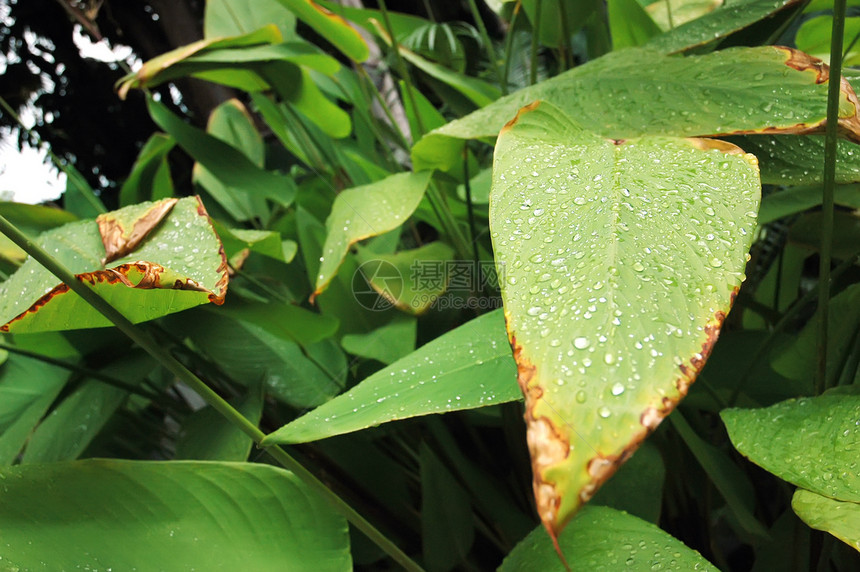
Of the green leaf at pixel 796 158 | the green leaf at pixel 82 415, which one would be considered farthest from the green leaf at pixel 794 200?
the green leaf at pixel 82 415

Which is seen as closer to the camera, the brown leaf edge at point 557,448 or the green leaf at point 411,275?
the brown leaf edge at point 557,448

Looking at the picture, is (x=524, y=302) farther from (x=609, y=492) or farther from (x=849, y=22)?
(x=849, y=22)

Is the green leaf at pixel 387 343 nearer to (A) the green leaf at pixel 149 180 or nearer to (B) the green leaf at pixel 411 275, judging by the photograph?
(B) the green leaf at pixel 411 275

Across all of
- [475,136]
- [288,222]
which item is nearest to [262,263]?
[288,222]

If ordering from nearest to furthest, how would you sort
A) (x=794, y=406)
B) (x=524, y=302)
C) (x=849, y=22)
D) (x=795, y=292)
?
(x=524, y=302) → (x=794, y=406) → (x=849, y=22) → (x=795, y=292)

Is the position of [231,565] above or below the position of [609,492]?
above

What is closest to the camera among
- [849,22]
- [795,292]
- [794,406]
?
[794,406]

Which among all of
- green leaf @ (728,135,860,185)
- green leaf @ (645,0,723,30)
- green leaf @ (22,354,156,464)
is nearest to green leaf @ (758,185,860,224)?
green leaf @ (728,135,860,185)
